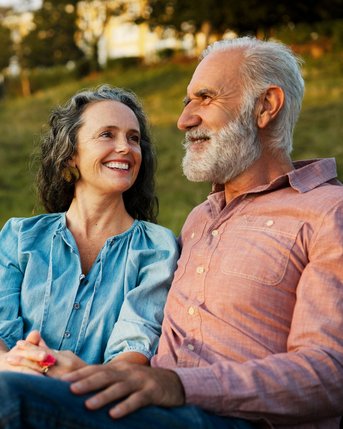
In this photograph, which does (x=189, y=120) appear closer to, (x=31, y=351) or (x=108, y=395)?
(x=31, y=351)

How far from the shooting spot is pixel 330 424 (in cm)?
276

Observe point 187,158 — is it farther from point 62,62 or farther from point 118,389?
point 62,62

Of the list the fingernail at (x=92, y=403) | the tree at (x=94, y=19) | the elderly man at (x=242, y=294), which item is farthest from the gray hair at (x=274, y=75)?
the tree at (x=94, y=19)

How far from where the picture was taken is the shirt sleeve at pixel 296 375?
2.49 meters

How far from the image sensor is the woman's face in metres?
3.65

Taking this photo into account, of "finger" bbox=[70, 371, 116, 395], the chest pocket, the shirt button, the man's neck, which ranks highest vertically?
the man's neck

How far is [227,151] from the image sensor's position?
11.1 ft

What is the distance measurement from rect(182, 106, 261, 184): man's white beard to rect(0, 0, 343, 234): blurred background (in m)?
1.11

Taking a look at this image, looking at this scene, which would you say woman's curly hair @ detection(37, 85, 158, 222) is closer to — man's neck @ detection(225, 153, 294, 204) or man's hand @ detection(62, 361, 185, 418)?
man's neck @ detection(225, 153, 294, 204)

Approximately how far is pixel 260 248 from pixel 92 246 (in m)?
1.00

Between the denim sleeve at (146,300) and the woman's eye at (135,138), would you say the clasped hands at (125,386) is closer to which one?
the denim sleeve at (146,300)

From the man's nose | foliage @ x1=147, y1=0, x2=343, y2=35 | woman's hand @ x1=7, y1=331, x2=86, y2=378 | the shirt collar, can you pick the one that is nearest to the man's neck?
the shirt collar

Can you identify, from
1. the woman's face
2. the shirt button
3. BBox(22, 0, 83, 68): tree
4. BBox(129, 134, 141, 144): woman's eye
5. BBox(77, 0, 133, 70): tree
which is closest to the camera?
the shirt button

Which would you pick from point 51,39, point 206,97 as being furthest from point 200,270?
point 51,39
